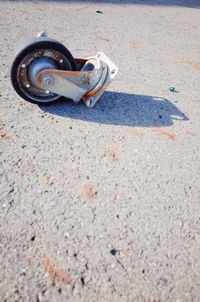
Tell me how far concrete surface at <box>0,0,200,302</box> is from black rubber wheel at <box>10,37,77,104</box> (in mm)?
153

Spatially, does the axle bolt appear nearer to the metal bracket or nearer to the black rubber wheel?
the metal bracket

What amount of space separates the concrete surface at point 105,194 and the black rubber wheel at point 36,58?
0.15 metres

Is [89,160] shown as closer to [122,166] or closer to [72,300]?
[122,166]

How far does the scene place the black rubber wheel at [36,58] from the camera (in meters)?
2.38

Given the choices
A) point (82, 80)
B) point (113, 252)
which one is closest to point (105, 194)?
point (113, 252)

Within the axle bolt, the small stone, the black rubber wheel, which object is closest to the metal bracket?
the axle bolt

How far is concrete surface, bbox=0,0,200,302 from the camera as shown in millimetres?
1591

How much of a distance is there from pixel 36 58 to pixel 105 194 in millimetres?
1492

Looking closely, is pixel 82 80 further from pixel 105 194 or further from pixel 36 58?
pixel 105 194

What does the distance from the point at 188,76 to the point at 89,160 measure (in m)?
2.54

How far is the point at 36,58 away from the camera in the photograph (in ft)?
8.22

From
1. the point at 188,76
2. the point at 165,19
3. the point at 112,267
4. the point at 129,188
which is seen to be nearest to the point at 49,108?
the point at 129,188

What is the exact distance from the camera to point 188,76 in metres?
3.98

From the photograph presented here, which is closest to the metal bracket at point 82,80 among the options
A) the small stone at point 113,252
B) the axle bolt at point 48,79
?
the axle bolt at point 48,79
